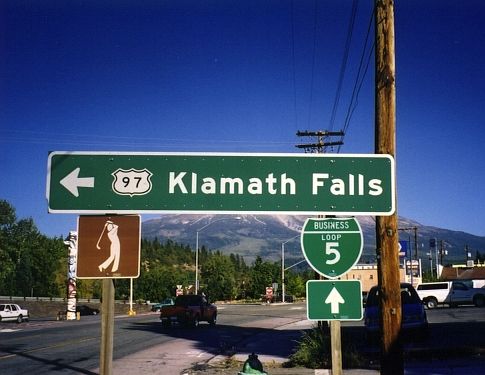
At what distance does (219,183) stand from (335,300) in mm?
1415

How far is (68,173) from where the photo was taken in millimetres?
4855

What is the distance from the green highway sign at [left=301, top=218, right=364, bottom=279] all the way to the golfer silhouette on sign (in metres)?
1.58

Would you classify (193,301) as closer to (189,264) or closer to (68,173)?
(68,173)

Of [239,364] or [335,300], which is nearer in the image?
[335,300]

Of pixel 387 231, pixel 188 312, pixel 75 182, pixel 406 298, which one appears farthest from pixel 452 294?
pixel 75 182

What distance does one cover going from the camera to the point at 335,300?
4.55m

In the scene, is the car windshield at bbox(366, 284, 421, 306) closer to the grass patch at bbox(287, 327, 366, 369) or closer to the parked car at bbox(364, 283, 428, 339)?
the parked car at bbox(364, 283, 428, 339)

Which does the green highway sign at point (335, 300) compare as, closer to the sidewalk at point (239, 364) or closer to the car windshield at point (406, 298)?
the sidewalk at point (239, 364)

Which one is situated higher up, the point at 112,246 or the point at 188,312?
the point at 112,246

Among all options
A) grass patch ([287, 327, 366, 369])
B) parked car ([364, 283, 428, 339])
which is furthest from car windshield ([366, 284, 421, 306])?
grass patch ([287, 327, 366, 369])

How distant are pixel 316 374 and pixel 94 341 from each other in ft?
36.7

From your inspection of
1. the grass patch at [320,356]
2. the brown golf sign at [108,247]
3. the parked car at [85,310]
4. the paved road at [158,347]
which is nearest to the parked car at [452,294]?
the paved road at [158,347]

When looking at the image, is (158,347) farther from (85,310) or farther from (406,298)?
(85,310)

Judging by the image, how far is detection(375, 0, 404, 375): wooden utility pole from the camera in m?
5.47
